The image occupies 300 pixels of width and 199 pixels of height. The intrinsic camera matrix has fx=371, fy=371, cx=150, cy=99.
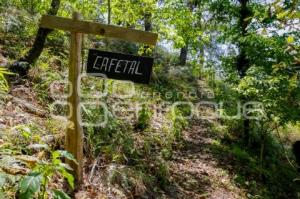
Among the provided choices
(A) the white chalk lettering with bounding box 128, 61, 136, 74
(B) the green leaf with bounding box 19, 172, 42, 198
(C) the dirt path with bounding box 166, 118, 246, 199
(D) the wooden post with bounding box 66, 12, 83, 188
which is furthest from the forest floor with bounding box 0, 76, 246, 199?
(B) the green leaf with bounding box 19, 172, 42, 198

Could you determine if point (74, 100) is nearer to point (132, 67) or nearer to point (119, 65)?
point (119, 65)

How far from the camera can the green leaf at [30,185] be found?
8.39ft

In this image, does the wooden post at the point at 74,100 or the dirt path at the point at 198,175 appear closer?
the wooden post at the point at 74,100

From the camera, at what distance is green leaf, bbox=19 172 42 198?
2.56 metres

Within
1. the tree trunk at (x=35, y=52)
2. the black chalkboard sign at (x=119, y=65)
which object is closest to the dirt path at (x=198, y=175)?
the black chalkboard sign at (x=119, y=65)

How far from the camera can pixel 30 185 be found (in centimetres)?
260

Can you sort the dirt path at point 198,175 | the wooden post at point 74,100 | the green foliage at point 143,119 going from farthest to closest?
the green foliage at point 143,119
the dirt path at point 198,175
the wooden post at point 74,100

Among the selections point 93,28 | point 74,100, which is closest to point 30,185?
point 74,100

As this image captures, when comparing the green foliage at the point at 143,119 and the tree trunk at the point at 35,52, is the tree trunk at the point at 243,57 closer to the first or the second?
the green foliage at the point at 143,119

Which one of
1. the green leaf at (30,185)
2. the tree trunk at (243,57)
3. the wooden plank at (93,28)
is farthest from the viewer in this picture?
the tree trunk at (243,57)

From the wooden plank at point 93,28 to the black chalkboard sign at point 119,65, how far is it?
0.22m

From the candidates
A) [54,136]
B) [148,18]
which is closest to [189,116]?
[148,18]

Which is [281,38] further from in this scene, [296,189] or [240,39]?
[296,189]

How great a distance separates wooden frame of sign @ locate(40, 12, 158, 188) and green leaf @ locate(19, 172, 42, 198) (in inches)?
62.8
